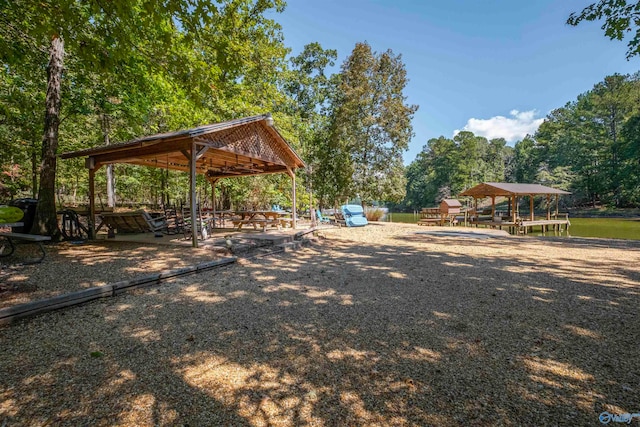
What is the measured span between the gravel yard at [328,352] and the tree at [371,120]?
1755 cm

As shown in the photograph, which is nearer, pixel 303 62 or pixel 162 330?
pixel 162 330

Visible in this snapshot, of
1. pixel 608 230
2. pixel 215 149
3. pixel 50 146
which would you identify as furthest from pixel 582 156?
pixel 50 146

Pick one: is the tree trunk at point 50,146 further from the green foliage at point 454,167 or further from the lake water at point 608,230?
the green foliage at point 454,167

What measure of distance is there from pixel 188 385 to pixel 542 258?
24.8 ft

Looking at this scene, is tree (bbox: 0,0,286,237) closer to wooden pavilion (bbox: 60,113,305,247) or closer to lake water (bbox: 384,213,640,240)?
wooden pavilion (bbox: 60,113,305,247)

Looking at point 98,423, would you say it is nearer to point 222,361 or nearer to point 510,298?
point 222,361

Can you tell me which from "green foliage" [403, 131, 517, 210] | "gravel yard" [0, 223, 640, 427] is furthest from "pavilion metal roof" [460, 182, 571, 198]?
"green foliage" [403, 131, 517, 210]

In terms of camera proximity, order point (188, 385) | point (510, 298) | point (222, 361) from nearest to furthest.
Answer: point (188, 385) → point (222, 361) → point (510, 298)

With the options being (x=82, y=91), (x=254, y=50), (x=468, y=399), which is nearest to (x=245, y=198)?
(x=254, y=50)

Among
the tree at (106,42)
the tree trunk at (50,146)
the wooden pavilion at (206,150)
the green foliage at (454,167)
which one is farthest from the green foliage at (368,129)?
the green foliage at (454,167)

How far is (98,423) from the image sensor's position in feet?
5.64

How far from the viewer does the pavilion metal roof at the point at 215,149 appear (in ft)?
23.6

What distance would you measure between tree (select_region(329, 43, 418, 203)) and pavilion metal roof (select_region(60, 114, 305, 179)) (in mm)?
11276

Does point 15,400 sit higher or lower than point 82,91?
lower
